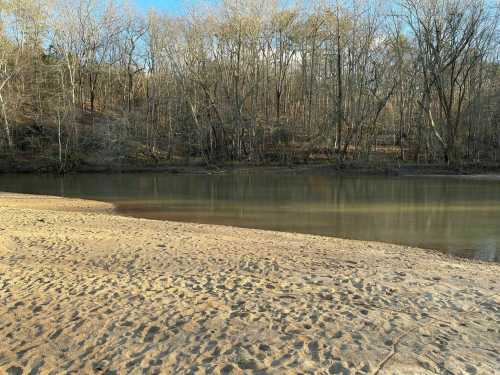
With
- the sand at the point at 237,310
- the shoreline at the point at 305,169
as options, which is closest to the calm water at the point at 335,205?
the shoreline at the point at 305,169

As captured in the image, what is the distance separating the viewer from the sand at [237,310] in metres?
4.26

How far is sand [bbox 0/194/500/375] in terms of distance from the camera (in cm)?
426

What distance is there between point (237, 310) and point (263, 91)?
43.6 m

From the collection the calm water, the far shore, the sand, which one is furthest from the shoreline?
the sand

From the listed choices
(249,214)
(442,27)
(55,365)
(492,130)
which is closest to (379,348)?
(55,365)

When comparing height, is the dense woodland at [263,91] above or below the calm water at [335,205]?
above

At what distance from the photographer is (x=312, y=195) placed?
24.4 meters

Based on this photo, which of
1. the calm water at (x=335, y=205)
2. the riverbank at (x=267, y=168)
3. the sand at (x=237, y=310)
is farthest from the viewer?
the riverbank at (x=267, y=168)

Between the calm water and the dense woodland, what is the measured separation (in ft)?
28.3

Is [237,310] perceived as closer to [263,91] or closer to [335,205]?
[335,205]

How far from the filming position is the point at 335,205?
2019cm

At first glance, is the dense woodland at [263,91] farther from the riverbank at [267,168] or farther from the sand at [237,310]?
the sand at [237,310]

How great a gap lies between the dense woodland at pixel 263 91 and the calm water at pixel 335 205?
8.63 m

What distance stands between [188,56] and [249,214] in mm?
28280
